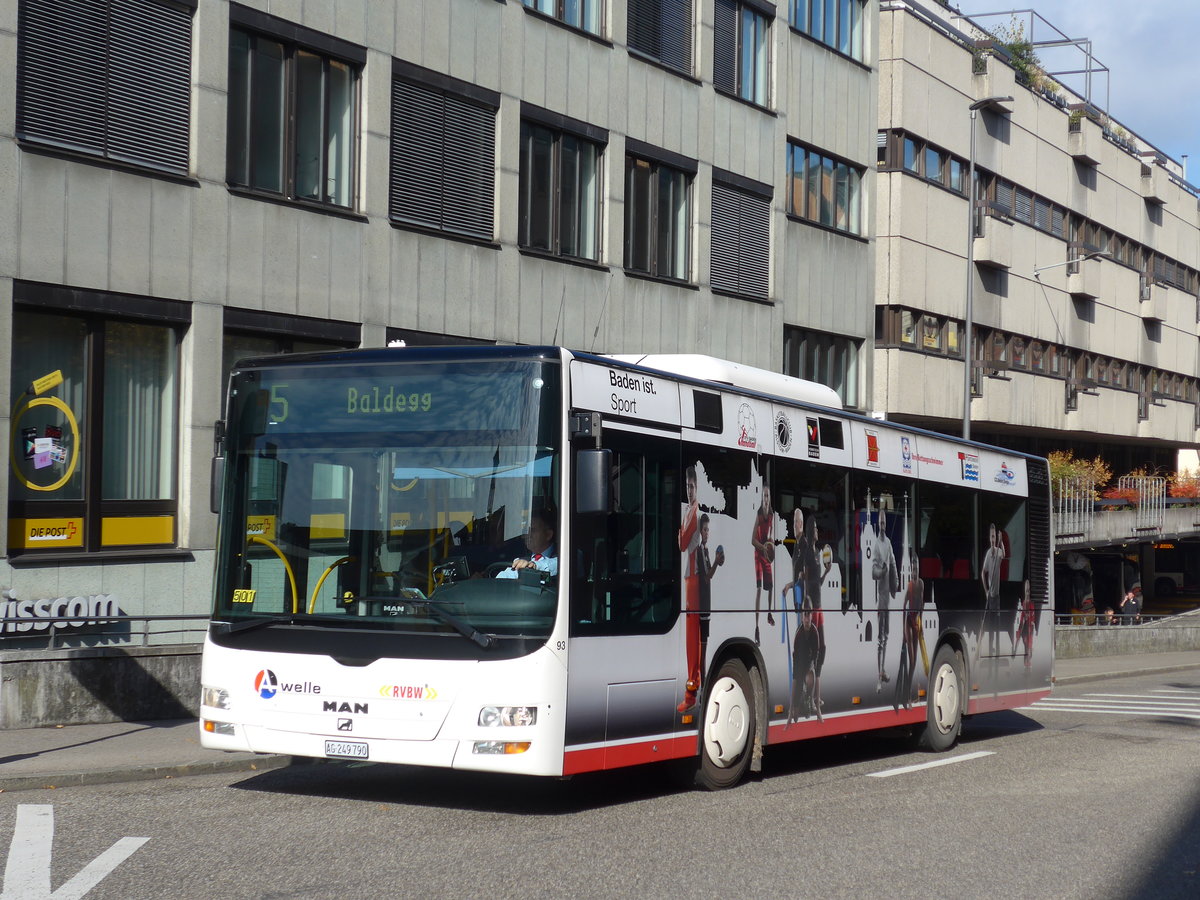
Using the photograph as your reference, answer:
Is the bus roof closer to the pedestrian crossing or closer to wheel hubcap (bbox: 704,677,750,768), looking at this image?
wheel hubcap (bbox: 704,677,750,768)

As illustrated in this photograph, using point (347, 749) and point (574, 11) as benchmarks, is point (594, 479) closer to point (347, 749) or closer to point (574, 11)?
point (347, 749)

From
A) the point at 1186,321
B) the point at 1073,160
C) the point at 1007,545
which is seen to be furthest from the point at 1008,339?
the point at 1007,545

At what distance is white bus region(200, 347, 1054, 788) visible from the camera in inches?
367

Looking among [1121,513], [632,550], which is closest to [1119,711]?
[632,550]

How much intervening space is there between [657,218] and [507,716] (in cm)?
1894

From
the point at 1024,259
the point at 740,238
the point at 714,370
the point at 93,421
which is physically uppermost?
the point at 1024,259

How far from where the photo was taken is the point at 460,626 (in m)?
9.30

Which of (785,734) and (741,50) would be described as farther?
(741,50)

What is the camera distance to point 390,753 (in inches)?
368

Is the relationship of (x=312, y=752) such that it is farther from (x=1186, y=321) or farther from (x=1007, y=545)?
(x=1186, y=321)

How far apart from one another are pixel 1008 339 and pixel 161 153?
103 feet

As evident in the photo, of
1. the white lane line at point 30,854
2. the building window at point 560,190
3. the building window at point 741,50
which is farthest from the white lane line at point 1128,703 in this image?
the white lane line at point 30,854

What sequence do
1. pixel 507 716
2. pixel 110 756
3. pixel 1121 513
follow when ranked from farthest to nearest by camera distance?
pixel 1121 513, pixel 110 756, pixel 507 716

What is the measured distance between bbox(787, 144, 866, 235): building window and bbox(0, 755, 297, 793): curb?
2133 centimetres
